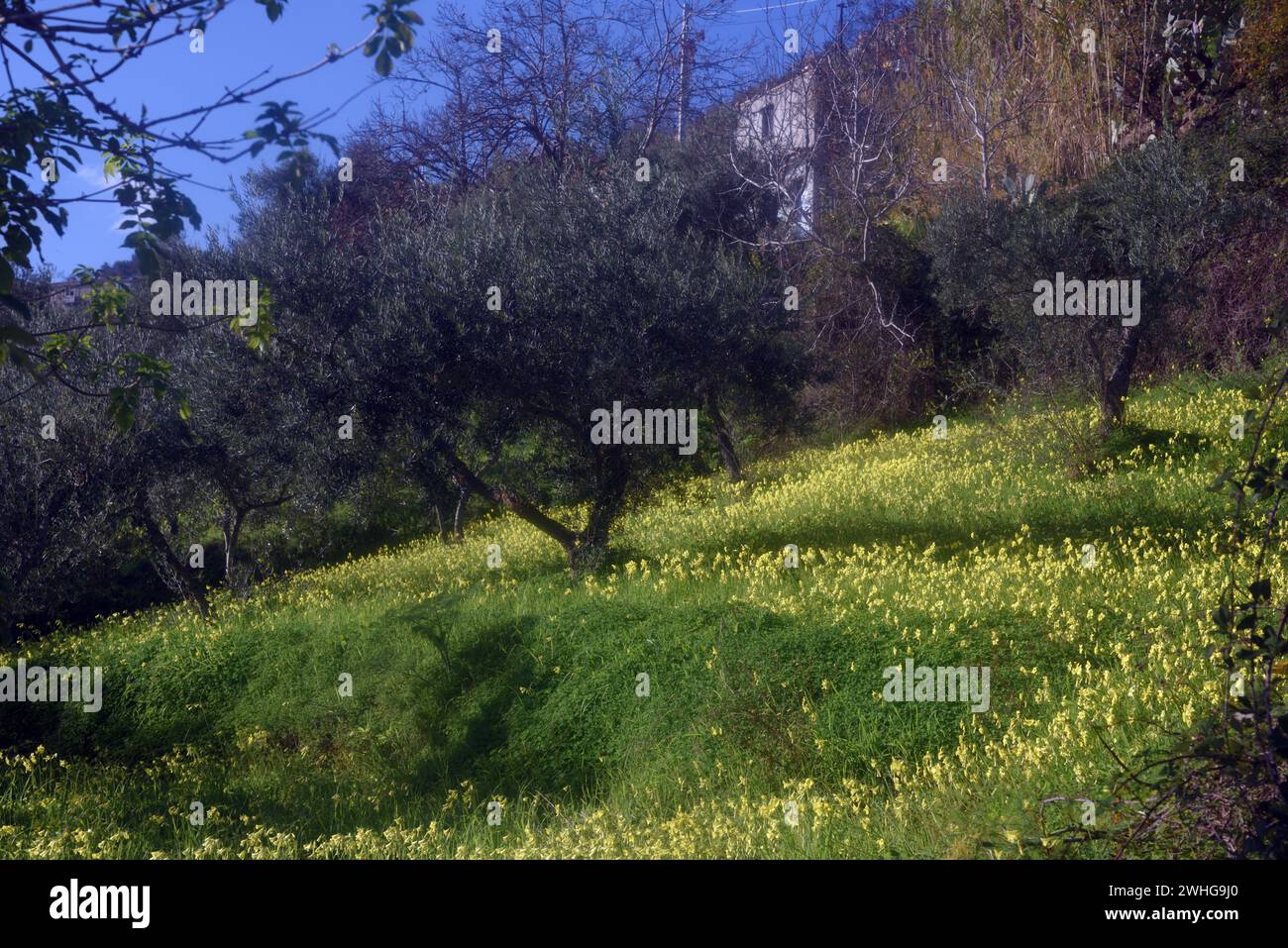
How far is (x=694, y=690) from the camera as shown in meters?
8.08

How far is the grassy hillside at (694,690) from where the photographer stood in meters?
6.05

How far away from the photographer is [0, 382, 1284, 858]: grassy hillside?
238 inches

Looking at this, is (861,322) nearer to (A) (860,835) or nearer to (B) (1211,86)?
(B) (1211,86)

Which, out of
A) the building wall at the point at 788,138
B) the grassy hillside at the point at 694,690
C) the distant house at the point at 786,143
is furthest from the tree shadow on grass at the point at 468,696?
the building wall at the point at 788,138

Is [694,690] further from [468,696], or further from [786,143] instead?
[786,143]

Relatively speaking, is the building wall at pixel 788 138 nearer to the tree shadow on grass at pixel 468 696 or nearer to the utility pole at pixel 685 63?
the utility pole at pixel 685 63

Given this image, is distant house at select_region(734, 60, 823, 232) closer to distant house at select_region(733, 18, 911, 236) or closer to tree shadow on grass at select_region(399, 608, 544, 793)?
distant house at select_region(733, 18, 911, 236)

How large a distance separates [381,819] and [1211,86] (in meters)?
18.6

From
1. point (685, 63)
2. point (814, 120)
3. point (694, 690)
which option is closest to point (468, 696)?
point (694, 690)

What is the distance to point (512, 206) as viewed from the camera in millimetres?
13367

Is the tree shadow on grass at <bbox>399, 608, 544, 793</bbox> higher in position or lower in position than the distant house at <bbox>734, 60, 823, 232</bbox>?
lower

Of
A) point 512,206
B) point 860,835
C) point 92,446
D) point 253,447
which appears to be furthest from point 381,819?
point 512,206

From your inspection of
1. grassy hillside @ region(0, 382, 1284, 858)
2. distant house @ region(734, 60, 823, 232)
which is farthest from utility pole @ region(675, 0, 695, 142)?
grassy hillside @ region(0, 382, 1284, 858)

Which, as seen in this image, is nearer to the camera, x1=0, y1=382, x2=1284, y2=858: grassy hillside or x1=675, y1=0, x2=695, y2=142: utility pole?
x1=0, y1=382, x2=1284, y2=858: grassy hillside
